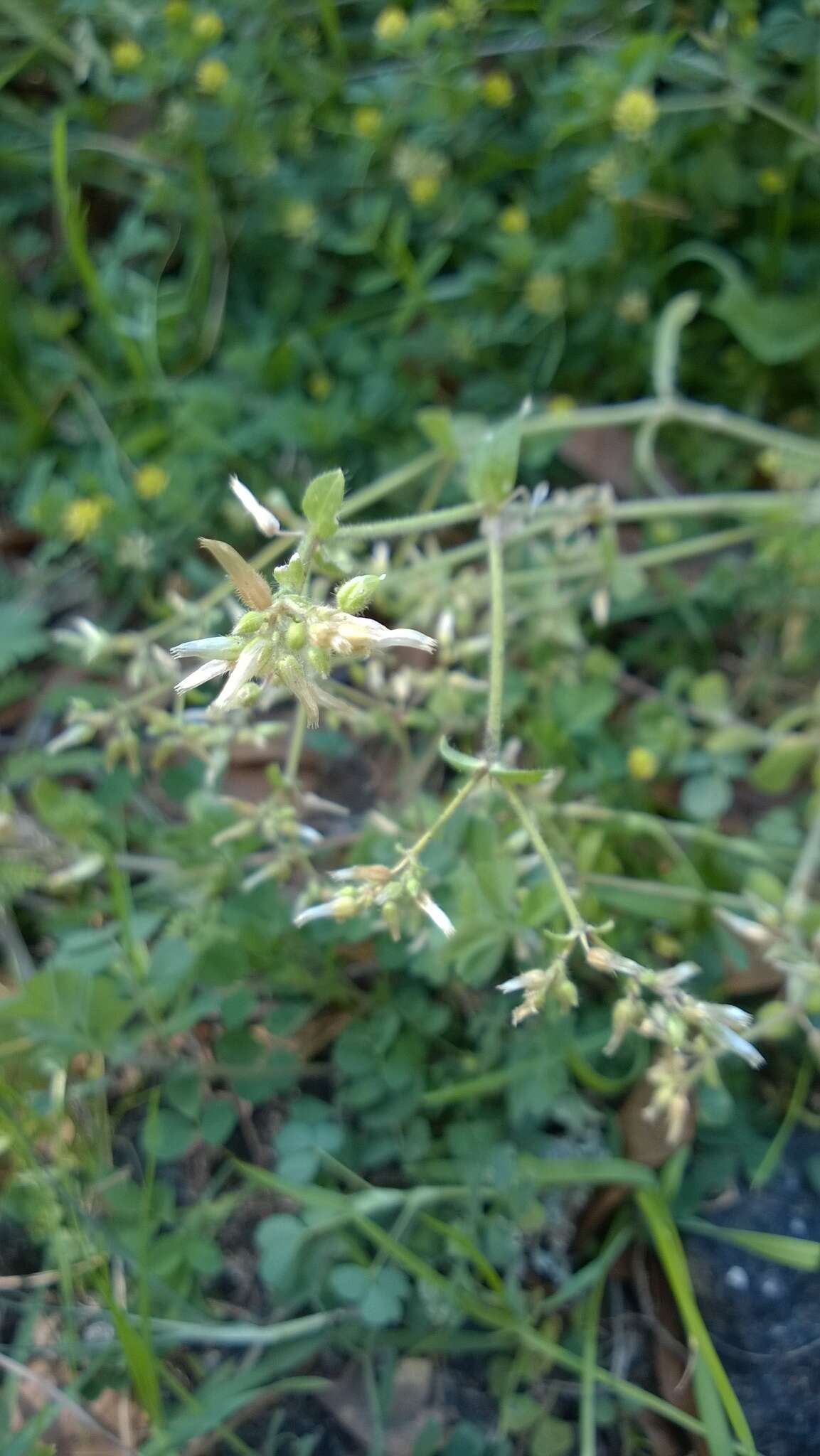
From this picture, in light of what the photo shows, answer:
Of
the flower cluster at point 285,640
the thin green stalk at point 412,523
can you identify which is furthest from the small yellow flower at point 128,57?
the flower cluster at point 285,640

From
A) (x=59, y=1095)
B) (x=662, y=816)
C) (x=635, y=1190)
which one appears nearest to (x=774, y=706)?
(x=662, y=816)

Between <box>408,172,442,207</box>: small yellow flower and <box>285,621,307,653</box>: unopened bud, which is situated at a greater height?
<box>408,172,442,207</box>: small yellow flower

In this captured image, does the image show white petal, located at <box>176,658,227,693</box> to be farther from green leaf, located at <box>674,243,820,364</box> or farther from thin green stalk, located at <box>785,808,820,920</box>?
green leaf, located at <box>674,243,820,364</box>

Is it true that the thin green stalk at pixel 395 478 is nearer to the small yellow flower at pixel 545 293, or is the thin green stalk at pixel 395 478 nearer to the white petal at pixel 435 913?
the small yellow flower at pixel 545 293

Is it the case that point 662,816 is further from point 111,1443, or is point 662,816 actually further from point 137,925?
point 111,1443

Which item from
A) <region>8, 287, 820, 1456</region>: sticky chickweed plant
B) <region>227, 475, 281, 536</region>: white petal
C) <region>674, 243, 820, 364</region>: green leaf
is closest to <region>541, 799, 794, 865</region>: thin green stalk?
<region>8, 287, 820, 1456</region>: sticky chickweed plant

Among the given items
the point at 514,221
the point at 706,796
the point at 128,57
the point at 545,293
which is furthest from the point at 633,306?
the point at 128,57

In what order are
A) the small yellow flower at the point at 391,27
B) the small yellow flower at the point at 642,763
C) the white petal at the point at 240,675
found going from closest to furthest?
the white petal at the point at 240,675 < the small yellow flower at the point at 642,763 < the small yellow flower at the point at 391,27
